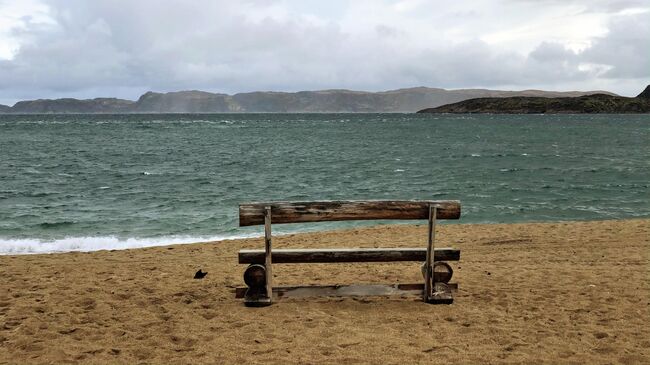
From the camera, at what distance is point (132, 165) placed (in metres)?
40.6

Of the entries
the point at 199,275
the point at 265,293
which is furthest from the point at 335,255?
the point at 199,275

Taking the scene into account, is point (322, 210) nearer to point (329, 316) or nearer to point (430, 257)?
point (329, 316)

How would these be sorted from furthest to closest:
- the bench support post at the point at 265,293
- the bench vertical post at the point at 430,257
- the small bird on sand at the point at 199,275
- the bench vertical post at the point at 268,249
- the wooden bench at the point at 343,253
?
1. the small bird on sand at the point at 199,275
2. the bench support post at the point at 265,293
3. the bench vertical post at the point at 430,257
4. the wooden bench at the point at 343,253
5. the bench vertical post at the point at 268,249

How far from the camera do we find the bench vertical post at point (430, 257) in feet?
22.3

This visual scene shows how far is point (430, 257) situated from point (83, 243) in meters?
12.0

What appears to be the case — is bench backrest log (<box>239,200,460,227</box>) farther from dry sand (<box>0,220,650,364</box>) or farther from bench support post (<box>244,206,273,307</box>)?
dry sand (<box>0,220,650,364</box>)

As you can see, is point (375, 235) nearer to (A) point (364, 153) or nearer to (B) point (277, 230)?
(B) point (277, 230)

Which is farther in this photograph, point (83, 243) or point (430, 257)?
point (83, 243)

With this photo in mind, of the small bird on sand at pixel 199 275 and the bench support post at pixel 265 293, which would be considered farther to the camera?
the small bird on sand at pixel 199 275

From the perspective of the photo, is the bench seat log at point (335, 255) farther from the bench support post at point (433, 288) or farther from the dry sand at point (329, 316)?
the dry sand at point (329, 316)

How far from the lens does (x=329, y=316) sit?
6770mm

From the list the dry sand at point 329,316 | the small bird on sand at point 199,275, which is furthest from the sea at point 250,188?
the dry sand at point 329,316

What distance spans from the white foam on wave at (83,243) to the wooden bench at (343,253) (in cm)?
889

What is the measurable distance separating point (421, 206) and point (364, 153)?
148 feet
